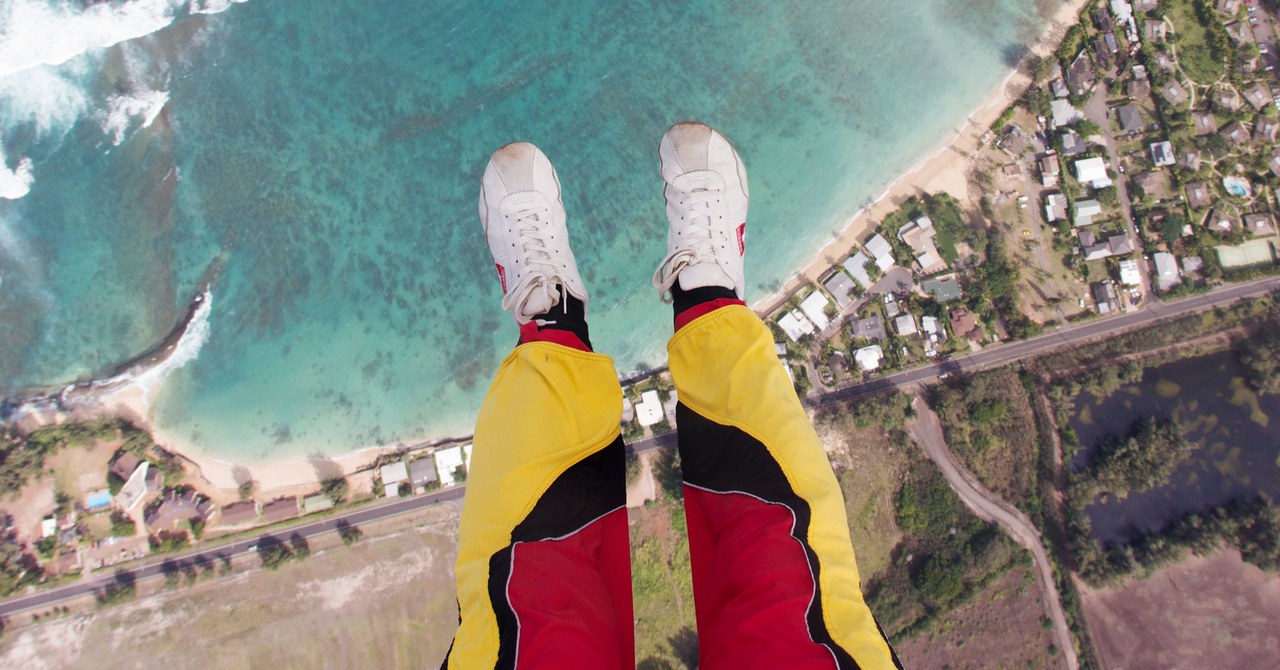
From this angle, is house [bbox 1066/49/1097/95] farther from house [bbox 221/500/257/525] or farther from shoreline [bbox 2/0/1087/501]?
house [bbox 221/500/257/525]

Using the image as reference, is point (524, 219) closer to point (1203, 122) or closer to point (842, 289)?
point (842, 289)

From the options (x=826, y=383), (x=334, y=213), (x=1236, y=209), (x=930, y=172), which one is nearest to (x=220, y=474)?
(x=334, y=213)

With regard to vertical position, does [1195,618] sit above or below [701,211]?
below

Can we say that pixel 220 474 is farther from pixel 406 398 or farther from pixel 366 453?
pixel 406 398

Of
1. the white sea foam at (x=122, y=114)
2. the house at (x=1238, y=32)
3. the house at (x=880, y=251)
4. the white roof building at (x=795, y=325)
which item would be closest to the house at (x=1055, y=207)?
the house at (x=880, y=251)

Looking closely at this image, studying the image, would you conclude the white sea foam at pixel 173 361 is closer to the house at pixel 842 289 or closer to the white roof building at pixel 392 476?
the white roof building at pixel 392 476

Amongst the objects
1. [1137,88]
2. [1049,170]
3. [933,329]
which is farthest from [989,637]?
[1137,88]

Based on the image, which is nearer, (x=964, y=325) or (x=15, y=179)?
(x=964, y=325)

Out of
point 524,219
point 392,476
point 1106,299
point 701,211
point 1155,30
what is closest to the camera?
point 701,211
